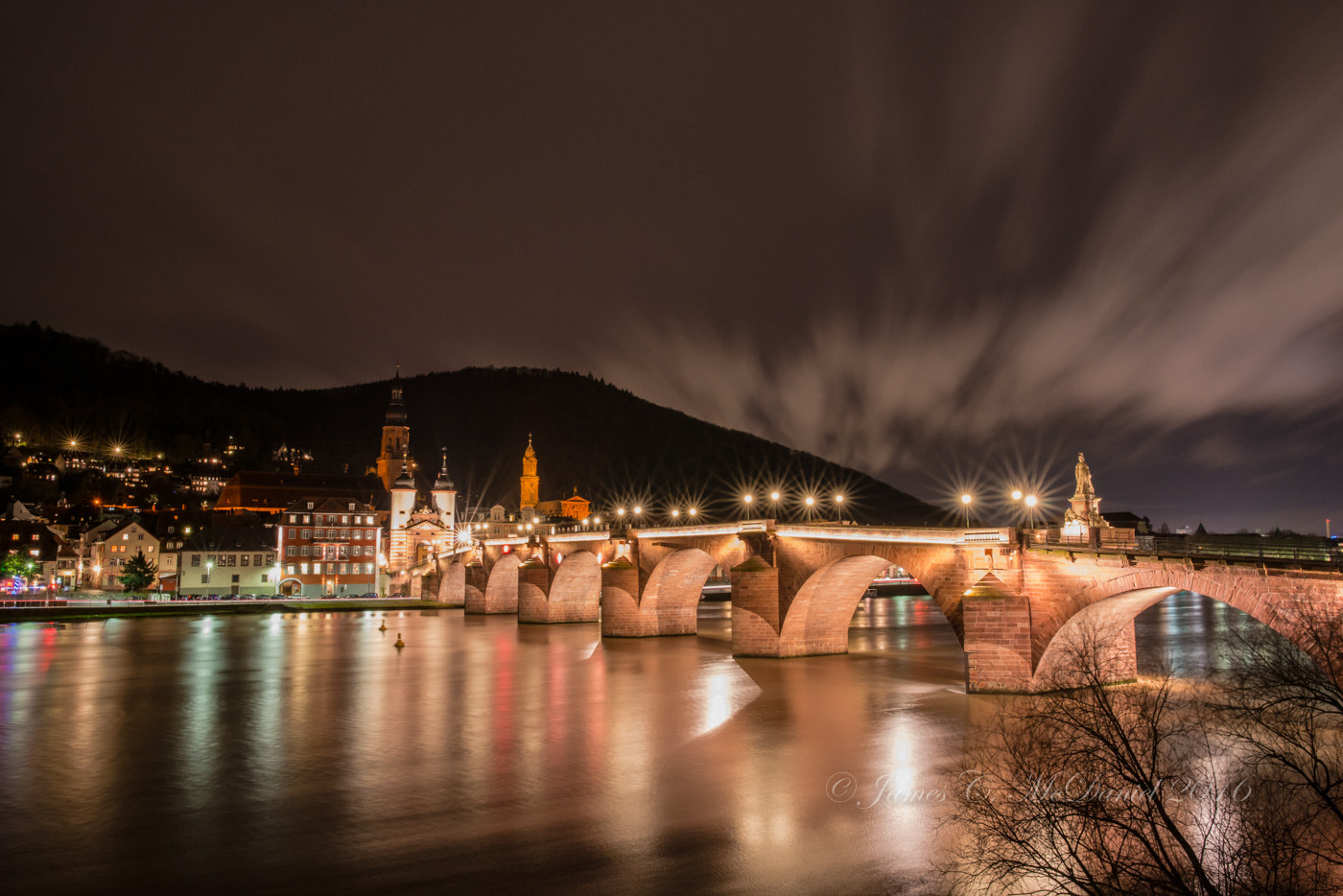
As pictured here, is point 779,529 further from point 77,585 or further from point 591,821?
point 77,585

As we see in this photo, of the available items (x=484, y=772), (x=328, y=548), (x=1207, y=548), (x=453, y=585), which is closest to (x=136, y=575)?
(x=328, y=548)

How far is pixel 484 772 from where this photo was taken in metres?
19.8

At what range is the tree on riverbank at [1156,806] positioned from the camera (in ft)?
33.2

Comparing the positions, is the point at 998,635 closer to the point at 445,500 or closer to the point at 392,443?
the point at 445,500

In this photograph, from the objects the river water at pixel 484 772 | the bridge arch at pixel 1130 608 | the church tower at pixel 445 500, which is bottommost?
the river water at pixel 484 772

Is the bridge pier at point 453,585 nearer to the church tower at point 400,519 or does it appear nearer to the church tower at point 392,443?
the church tower at point 400,519

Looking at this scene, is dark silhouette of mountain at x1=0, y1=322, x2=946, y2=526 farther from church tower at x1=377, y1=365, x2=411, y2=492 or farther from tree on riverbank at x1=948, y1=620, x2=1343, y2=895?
tree on riverbank at x1=948, y1=620, x2=1343, y2=895

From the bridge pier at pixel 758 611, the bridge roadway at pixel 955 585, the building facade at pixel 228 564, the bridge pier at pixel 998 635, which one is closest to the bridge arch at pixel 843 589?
the bridge roadway at pixel 955 585

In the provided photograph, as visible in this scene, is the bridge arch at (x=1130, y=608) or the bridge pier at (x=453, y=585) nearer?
the bridge arch at (x=1130, y=608)

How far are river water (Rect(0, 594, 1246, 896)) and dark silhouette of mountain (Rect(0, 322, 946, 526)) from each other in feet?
365

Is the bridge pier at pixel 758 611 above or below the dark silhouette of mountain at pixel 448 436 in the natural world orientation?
below

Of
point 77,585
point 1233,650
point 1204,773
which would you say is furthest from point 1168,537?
point 77,585

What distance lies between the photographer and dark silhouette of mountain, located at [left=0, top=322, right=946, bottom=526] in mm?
161000

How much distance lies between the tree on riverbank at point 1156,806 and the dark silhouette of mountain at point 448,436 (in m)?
127
